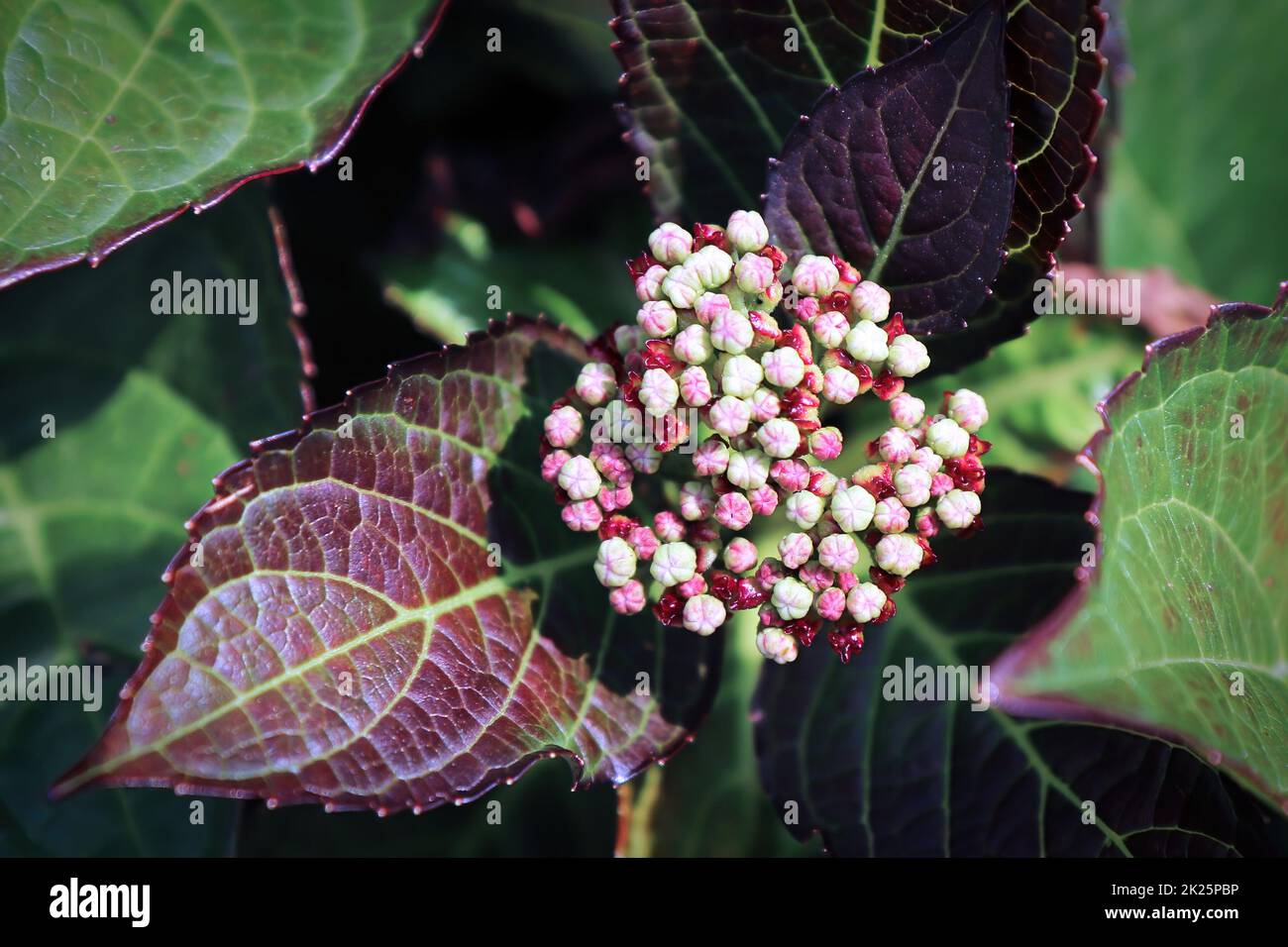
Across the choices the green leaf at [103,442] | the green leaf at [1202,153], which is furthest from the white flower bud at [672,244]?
the green leaf at [1202,153]

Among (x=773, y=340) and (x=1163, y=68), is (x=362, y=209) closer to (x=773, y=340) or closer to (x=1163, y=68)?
(x=773, y=340)

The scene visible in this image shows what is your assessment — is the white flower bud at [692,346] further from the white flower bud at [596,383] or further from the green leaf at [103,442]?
the green leaf at [103,442]

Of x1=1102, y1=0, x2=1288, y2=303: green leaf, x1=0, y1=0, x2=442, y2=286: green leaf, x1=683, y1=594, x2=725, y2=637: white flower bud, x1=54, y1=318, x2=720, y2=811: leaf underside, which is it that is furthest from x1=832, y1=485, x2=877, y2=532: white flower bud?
x1=1102, y1=0, x2=1288, y2=303: green leaf

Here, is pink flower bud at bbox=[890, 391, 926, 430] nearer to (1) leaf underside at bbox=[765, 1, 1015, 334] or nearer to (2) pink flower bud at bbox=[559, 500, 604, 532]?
(1) leaf underside at bbox=[765, 1, 1015, 334]

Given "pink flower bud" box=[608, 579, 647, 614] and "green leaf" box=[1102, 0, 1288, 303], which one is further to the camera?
"green leaf" box=[1102, 0, 1288, 303]
